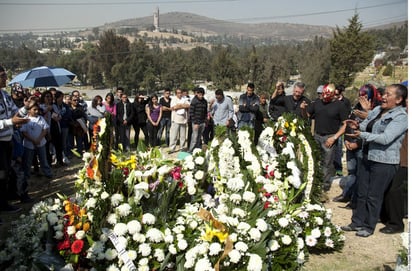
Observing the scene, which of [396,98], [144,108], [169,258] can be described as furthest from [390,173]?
[144,108]

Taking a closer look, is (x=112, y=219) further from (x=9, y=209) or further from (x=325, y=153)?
(x=325, y=153)

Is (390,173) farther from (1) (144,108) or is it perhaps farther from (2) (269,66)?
(2) (269,66)

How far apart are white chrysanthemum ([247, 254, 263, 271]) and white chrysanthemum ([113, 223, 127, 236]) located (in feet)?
3.06

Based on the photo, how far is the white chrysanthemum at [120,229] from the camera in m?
2.95

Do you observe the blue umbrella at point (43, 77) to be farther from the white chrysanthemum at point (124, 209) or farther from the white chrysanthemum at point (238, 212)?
the white chrysanthemum at point (238, 212)

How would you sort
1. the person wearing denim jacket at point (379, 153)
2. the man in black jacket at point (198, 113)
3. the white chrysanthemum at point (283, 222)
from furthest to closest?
the man in black jacket at point (198, 113) → the person wearing denim jacket at point (379, 153) → the white chrysanthemum at point (283, 222)

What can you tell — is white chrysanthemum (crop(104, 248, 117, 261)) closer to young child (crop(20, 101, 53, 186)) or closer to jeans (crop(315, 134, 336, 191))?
young child (crop(20, 101, 53, 186))

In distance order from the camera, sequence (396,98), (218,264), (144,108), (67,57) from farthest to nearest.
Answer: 1. (67,57)
2. (144,108)
3. (396,98)
4. (218,264)

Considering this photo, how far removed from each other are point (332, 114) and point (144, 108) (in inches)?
189

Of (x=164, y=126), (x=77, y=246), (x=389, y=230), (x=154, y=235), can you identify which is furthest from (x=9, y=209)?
(x=164, y=126)

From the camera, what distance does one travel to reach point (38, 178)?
21.3 ft

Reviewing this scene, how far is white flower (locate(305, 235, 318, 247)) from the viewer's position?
3.65 meters

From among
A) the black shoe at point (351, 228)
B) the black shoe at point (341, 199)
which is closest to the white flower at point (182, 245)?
the black shoe at point (351, 228)

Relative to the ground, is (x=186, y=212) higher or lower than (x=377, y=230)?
higher
